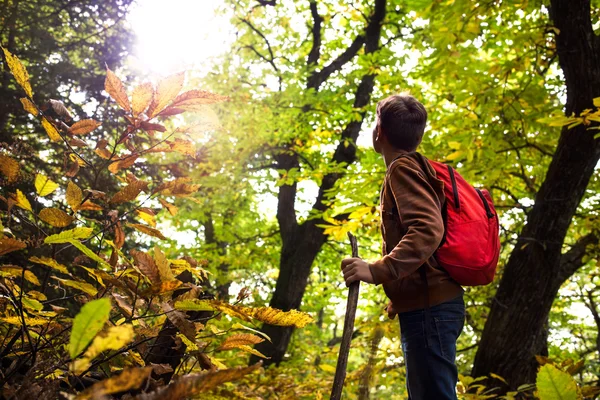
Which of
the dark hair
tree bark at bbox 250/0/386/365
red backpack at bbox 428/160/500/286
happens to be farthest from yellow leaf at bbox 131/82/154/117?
tree bark at bbox 250/0/386/365

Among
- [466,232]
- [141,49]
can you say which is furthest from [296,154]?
[466,232]

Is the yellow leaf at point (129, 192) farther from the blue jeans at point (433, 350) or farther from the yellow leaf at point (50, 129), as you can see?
the blue jeans at point (433, 350)

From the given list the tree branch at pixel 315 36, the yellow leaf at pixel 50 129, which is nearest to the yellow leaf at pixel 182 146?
the yellow leaf at pixel 50 129

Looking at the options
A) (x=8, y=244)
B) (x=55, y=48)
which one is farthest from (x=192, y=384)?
(x=55, y=48)

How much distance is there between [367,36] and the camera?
740 cm

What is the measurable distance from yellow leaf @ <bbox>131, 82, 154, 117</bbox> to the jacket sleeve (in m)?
0.89

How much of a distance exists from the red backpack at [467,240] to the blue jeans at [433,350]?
0.14 meters

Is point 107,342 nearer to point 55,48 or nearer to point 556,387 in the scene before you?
point 556,387

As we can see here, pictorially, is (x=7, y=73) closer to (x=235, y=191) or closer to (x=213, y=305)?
(x=235, y=191)

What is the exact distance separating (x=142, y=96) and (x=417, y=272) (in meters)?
1.14

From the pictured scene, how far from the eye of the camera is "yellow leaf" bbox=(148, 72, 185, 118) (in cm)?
120

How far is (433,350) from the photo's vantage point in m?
1.62

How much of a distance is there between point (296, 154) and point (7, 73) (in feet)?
17.1

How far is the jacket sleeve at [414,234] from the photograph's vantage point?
1.54 metres
